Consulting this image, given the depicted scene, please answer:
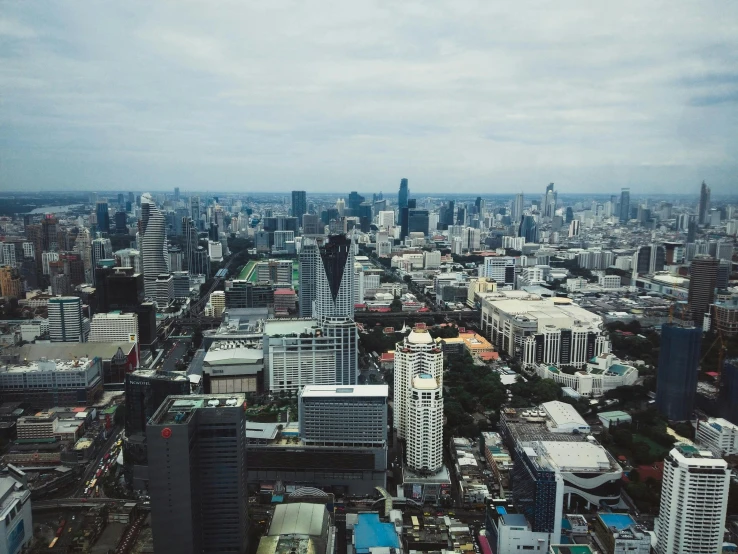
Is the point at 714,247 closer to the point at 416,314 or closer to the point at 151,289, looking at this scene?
the point at 416,314

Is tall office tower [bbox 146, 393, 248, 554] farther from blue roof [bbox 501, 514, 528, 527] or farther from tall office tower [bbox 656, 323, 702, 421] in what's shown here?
tall office tower [bbox 656, 323, 702, 421]

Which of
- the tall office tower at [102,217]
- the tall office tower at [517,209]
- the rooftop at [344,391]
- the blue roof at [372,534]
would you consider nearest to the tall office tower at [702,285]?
the rooftop at [344,391]

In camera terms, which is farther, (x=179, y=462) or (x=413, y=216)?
(x=413, y=216)

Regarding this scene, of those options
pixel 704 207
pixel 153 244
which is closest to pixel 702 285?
pixel 704 207

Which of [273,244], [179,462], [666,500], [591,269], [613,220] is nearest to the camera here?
[179,462]

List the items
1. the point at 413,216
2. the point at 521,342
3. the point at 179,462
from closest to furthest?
the point at 179,462
the point at 521,342
the point at 413,216

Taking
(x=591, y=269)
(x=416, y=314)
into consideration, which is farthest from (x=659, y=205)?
(x=591, y=269)
